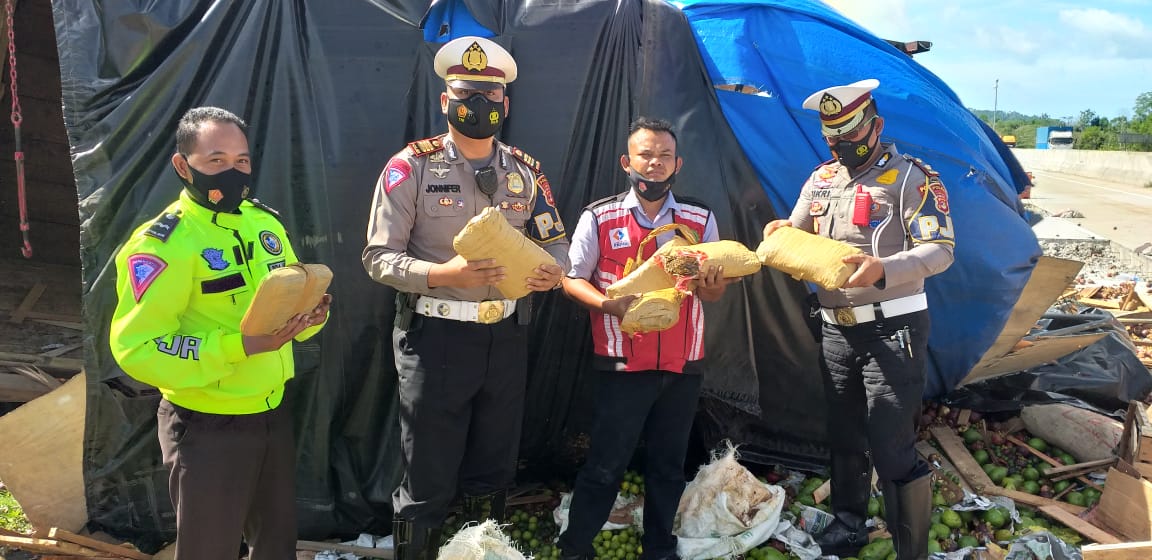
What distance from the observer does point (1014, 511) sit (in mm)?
3932

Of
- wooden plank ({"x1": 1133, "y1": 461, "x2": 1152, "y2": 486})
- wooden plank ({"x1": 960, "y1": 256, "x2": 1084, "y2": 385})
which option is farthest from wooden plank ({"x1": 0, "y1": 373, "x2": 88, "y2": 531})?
wooden plank ({"x1": 1133, "y1": 461, "x2": 1152, "y2": 486})

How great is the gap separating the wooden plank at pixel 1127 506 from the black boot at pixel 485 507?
3218 mm

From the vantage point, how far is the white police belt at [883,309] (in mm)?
3217

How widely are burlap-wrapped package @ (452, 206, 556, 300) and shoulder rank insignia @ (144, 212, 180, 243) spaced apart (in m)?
0.90

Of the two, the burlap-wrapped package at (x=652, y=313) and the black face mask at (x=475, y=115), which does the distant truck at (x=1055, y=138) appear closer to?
the burlap-wrapped package at (x=652, y=313)

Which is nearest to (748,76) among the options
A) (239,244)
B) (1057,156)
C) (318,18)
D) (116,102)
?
(318,18)

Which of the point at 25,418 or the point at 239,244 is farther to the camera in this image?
the point at 25,418

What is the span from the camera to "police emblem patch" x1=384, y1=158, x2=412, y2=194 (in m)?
2.78

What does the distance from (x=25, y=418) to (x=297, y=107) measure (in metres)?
2.12

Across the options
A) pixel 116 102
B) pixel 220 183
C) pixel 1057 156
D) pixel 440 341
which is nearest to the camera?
pixel 220 183

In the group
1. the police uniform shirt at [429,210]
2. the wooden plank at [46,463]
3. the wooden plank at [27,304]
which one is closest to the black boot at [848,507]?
the police uniform shirt at [429,210]

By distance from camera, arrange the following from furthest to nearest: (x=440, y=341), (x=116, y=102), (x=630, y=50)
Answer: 1. (x=630, y=50)
2. (x=116, y=102)
3. (x=440, y=341)

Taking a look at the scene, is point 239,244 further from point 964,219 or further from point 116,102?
point 964,219

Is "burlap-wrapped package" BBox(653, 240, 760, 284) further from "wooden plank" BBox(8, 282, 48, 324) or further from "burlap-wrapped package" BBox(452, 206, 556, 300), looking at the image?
"wooden plank" BBox(8, 282, 48, 324)
